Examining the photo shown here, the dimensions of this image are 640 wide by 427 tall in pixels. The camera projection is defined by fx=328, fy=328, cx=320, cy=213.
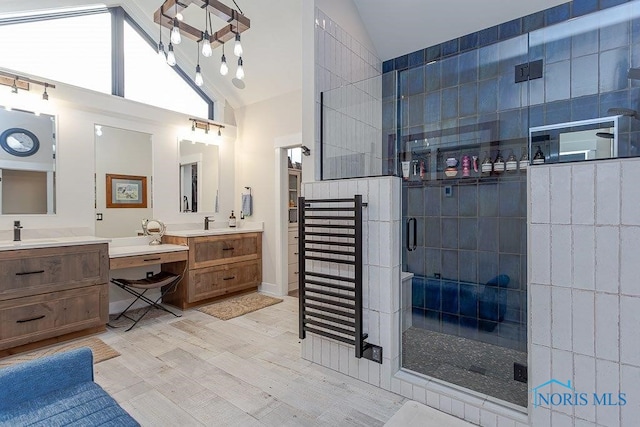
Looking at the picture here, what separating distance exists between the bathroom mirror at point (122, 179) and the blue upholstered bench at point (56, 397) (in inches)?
98.8

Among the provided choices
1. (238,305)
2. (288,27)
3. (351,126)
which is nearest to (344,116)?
(351,126)

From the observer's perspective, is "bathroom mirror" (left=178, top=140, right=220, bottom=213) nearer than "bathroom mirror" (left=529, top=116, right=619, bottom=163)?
No

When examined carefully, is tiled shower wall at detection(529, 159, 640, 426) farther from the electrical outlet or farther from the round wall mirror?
the round wall mirror

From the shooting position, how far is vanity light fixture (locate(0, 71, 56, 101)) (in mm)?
2945

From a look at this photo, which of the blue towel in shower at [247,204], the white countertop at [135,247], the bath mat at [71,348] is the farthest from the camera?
the blue towel in shower at [247,204]

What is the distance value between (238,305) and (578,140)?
3638mm

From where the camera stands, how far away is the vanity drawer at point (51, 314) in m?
2.62

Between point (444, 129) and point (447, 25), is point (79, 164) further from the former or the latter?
point (447, 25)

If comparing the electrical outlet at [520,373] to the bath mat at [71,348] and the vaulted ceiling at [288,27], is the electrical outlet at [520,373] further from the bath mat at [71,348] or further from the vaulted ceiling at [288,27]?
the bath mat at [71,348]

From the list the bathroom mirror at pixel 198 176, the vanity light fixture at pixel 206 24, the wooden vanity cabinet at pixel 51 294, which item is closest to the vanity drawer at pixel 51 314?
the wooden vanity cabinet at pixel 51 294

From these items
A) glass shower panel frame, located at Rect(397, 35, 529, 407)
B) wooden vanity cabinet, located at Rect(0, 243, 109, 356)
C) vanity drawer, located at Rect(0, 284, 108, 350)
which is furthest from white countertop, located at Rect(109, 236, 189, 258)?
glass shower panel frame, located at Rect(397, 35, 529, 407)

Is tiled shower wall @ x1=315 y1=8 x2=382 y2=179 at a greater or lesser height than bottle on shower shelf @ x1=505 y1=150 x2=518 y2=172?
greater

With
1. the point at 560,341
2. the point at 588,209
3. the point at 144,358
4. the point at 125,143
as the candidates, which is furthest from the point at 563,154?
the point at 125,143

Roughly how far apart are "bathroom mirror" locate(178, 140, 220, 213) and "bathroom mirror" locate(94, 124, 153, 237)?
0.44 meters
